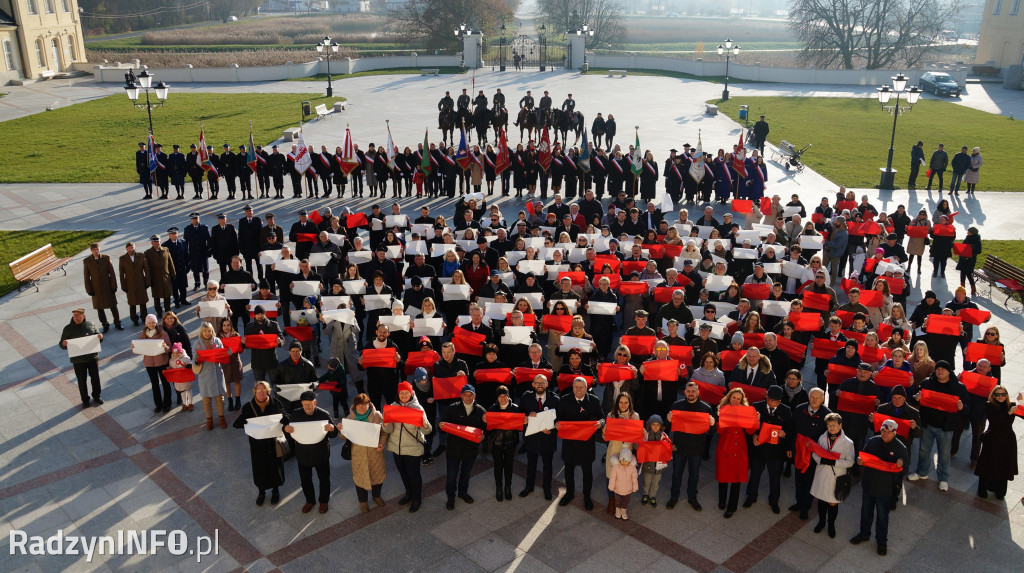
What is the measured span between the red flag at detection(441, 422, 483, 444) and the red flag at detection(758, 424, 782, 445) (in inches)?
141

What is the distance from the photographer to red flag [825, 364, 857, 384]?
37.4 ft

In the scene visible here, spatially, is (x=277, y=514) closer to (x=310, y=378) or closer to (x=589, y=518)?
(x=310, y=378)

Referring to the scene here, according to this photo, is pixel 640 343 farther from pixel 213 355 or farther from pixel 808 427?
pixel 213 355

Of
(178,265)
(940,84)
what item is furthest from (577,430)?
(940,84)

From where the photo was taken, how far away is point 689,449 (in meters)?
10.3

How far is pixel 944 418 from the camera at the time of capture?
10.6m

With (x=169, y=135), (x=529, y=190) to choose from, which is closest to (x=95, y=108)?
(x=169, y=135)

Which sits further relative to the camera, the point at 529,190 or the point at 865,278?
the point at 529,190

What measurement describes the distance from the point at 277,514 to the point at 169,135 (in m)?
32.1

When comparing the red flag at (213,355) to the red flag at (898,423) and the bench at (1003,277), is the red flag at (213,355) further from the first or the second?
the bench at (1003,277)

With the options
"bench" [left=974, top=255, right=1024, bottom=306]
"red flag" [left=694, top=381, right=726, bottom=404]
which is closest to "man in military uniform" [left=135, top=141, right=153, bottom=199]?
"red flag" [left=694, top=381, right=726, bottom=404]

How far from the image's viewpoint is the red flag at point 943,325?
12.5 meters

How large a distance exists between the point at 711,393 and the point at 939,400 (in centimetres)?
301

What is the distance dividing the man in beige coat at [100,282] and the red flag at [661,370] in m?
11.3
